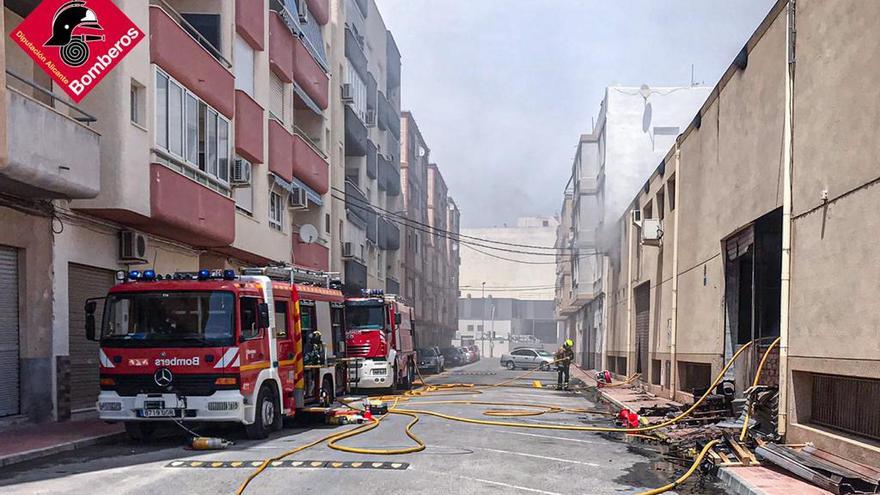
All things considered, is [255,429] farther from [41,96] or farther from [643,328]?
[643,328]

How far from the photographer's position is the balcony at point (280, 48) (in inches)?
1017

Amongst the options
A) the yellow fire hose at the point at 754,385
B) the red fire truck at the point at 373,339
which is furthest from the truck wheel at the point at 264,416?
the red fire truck at the point at 373,339

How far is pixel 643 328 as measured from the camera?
28.5 m

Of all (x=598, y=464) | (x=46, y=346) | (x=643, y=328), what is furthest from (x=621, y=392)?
(x=46, y=346)

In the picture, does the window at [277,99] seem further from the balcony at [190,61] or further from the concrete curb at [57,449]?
the concrete curb at [57,449]

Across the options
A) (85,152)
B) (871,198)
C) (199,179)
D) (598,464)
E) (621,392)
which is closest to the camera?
(871,198)

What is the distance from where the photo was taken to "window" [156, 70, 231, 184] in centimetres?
1750

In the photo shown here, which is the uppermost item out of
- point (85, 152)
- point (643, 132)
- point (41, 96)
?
point (643, 132)

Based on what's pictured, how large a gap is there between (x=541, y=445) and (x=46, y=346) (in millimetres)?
9016

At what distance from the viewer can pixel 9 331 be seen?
580 inches

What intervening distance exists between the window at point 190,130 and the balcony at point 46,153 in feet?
8.10

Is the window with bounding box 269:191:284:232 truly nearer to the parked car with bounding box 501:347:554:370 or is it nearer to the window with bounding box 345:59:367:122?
the window with bounding box 345:59:367:122

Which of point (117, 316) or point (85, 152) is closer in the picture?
point (117, 316)

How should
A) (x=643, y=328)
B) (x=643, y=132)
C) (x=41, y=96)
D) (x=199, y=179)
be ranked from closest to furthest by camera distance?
(x=41, y=96) < (x=199, y=179) < (x=643, y=328) < (x=643, y=132)
